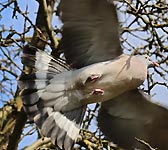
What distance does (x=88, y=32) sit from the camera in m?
4.18

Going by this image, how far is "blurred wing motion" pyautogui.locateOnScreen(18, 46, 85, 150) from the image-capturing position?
427cm

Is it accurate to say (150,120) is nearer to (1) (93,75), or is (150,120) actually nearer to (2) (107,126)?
(2) (107,126)

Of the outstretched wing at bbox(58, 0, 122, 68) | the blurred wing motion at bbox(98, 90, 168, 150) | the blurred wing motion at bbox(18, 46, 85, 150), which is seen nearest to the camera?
the outstretched wing at bbox(58, 0, 122, 68)

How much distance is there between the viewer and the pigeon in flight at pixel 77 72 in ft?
13.0

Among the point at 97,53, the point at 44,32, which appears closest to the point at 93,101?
the point at 97,53

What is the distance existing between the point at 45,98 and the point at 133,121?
34.8 inches

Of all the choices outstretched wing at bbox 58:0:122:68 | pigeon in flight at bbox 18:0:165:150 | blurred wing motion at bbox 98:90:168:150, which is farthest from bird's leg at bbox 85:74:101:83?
blurred wing motion at bbox 98:90:168:150

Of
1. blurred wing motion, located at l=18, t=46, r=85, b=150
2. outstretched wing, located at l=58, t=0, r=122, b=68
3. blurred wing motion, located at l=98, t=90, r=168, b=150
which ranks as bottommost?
blurred wing motion, located at l=98, t=90, r=168, b=150

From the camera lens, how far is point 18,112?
195 inches

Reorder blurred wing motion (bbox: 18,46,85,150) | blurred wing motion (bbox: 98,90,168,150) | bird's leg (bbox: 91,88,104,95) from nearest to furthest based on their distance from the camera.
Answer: bird's leg (bbox: 91,88,104,95) < blurred wing motion (bbox: 18,46,85,150) < blurred wing motion (bbox: 98,90,168,150)

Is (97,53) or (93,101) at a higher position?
(97,53)

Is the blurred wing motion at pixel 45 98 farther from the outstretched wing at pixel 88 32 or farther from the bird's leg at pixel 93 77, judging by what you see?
the bird's leg at pixel 93 77

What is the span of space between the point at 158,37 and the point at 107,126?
2.91ft

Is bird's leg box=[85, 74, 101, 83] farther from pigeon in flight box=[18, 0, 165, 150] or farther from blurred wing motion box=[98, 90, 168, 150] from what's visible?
blurred wing motion box=[98, 90, 168, 150]
